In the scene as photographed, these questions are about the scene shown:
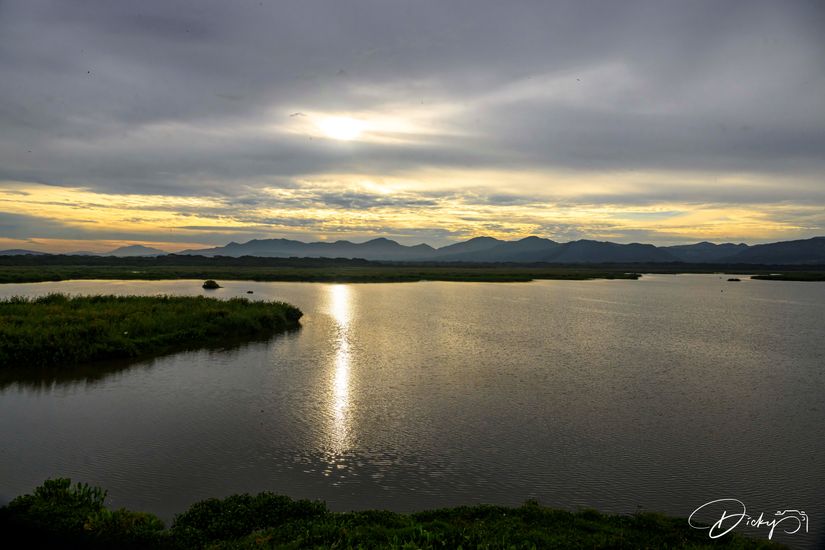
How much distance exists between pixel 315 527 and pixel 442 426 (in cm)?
942

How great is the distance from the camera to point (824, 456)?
17125 millimetres

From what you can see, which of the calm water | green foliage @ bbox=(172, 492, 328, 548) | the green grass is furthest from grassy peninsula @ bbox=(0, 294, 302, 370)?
green foliage @ bbox=(172, 492, 328, 548)

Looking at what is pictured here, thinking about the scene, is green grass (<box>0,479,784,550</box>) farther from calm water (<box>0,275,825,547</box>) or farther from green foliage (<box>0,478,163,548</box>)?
calm water (<box>0,275,825,547</box>)

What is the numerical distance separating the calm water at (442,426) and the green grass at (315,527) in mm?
1351

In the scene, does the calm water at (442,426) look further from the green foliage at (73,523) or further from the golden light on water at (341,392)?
the green foliage at (73,523)

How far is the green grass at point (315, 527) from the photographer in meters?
10.4

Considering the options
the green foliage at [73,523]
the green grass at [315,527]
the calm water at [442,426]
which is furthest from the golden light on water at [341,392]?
the green foliage at [73,523]

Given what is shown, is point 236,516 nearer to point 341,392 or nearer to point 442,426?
point 442,426

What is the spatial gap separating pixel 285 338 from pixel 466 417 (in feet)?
79.6

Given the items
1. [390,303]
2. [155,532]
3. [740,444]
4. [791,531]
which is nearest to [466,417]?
[740,444]

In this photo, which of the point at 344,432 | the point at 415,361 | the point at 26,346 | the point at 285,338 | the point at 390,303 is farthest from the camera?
the point at 390,303

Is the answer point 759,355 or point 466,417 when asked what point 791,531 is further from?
point 759,355

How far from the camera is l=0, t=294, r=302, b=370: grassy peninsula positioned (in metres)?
29.9

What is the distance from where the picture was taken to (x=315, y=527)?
427 inches
